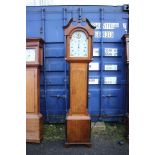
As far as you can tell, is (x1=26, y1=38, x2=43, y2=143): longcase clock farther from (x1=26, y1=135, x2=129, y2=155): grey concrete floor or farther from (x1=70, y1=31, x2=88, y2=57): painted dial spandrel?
(x1=70, y1=31, x2=88, y2=57): painted dial spandrel

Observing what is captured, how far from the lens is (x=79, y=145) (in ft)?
12.6

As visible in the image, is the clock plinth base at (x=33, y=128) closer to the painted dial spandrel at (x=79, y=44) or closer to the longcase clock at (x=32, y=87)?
the longcase clock at (x=32, y=87)

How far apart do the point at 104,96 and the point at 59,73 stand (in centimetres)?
96

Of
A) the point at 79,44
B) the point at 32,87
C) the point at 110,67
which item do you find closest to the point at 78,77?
the point at 79,44

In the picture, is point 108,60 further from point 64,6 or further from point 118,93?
point 64,6

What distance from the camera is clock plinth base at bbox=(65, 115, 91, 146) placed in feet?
12.4

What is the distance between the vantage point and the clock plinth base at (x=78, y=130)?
12.4 ft

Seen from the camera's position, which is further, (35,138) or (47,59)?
(47,59)

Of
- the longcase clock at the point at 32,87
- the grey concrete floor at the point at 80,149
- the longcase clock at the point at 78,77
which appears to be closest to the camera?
the grey concrete floor at the point at 80,149

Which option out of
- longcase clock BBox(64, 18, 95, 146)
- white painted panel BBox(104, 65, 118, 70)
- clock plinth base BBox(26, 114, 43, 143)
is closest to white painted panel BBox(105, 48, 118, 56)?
white painted panel BBox(104, 65, 118, 70)

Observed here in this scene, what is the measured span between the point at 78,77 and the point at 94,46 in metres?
1.08

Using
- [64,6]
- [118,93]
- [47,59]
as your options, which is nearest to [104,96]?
[118,93]

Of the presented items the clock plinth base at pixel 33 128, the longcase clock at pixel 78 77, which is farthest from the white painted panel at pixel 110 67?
the clock plinth base at pixel 33 128

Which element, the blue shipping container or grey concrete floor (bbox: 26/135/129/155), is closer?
grey concrete floor (bbox: 26/135/129/155)
